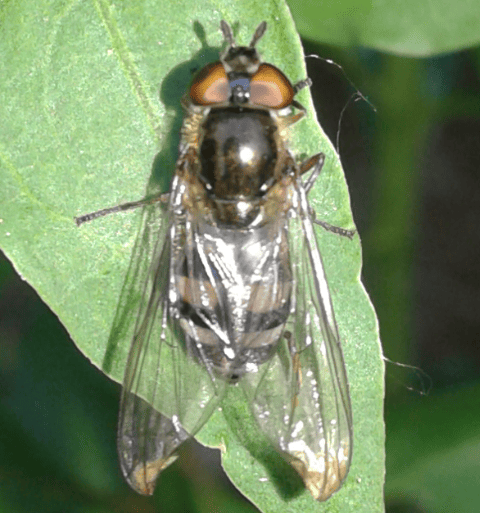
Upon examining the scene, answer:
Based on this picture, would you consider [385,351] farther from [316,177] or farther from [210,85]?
[210,85]

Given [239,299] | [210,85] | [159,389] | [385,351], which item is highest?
[210,85]

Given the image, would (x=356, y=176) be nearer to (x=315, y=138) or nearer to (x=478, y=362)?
(x=478, y=362)

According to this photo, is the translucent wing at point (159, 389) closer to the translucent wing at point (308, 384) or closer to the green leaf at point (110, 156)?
the green leaf at point (110, 156)

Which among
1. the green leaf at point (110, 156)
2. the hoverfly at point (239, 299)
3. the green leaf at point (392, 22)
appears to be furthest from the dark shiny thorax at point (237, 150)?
the green leaf at point (392, 22)

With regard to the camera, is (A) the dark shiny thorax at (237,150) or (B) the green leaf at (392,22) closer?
(A) the dark shiny thorax at (237,150)

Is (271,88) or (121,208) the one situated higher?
(271,88)

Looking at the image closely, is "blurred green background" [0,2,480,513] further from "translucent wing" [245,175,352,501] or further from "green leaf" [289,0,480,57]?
"translucent wing" [245,175,352,501]

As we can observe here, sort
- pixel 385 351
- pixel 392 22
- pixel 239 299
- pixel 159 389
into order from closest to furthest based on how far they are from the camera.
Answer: pixel 159 389
pixel 239 299
pixel 392 22
pixel 385 351

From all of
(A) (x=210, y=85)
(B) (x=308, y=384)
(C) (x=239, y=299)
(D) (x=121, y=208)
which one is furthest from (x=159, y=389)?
(A) (x=210, y=85)
